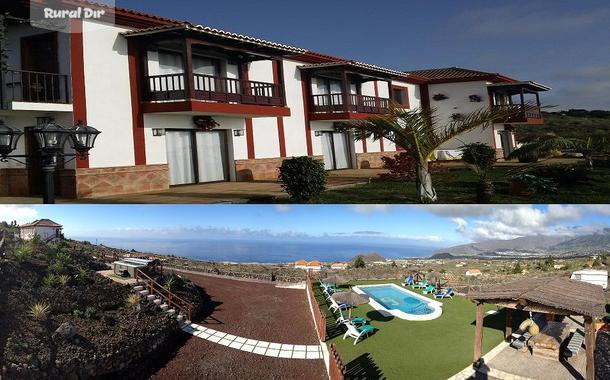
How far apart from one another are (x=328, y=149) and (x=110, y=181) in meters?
1.94

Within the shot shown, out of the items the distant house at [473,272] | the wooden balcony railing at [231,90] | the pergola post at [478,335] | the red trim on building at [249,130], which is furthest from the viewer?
the wooden balcony railing at [231,90]

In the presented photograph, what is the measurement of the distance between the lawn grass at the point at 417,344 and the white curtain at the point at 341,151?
1603 millimetres

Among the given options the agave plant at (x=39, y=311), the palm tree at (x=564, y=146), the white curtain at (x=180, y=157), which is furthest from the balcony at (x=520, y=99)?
the agave plant at (x=39, y=311)

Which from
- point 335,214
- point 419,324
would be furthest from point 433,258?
point 335,214

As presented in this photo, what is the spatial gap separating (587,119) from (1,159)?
3.52 metres

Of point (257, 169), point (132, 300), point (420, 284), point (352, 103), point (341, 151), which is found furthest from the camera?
point (352, 103)

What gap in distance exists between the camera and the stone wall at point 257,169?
408 centimetres

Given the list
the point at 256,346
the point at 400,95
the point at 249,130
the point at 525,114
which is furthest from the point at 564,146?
the point at 249,130

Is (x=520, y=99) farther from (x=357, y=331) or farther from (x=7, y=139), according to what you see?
(x=7, y=139)

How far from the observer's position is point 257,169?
445 cm

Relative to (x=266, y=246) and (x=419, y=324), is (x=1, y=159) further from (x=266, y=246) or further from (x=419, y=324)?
(x=419, y=324)

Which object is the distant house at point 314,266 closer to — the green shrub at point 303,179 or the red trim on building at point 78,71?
the green shrub at point 303,179

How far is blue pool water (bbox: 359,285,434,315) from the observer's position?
2414 millimetres

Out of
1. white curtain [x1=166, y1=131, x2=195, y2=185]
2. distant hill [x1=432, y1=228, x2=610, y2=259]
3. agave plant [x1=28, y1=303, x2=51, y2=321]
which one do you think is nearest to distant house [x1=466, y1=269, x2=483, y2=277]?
distant hill [x1=432, y1=228, x2=610, y2=259]
